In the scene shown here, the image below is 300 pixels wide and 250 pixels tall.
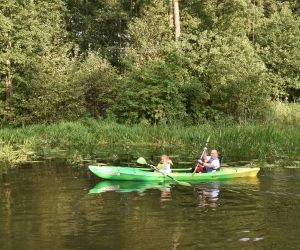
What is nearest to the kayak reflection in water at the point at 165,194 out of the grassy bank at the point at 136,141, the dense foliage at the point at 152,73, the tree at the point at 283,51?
the grassy bank at the point at 136,141

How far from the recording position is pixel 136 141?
22375 mm

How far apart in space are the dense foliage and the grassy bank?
2.56 m

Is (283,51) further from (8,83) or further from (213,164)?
(213,164)

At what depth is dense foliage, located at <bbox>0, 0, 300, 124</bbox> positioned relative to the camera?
2672 cm

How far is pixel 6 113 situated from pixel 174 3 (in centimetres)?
1206

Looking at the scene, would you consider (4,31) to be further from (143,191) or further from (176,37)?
(143,191)

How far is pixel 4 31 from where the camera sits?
28.3m

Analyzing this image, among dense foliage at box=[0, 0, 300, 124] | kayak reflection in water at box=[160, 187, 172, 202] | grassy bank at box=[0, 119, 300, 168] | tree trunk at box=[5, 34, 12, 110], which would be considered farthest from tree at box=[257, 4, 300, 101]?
kayak reflection in water at box=[160, 187, 172, 202]

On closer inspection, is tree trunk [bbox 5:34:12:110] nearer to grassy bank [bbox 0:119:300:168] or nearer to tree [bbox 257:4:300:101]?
grassy bank [bbox 0:119:300:168]

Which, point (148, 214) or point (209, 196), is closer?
point (148, 214)

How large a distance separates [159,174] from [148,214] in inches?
158

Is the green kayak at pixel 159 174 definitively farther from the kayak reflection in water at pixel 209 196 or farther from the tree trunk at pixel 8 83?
the tree trunk at pixel 8 83

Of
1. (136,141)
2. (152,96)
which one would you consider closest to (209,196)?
(136,141)

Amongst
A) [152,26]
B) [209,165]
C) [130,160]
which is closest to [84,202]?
[209,165]
